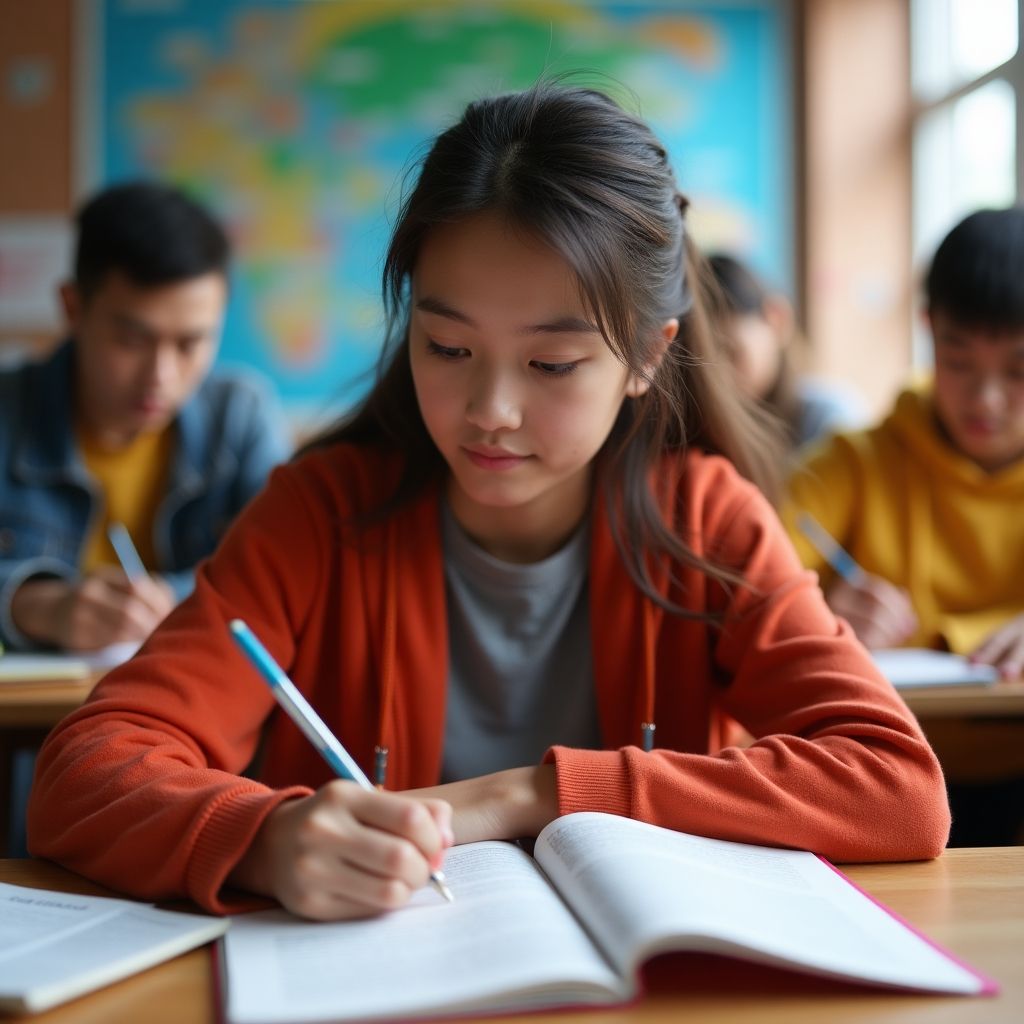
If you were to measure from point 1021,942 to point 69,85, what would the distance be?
441 centimetres

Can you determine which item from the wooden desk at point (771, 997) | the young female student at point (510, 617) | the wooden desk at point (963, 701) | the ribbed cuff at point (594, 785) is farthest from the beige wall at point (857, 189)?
the wooden desk at point (771, 997)

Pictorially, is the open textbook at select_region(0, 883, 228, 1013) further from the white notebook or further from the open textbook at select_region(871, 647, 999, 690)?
the open textbook at select_region(871, 647, 999, 690)

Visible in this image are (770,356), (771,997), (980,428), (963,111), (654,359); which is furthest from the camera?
(963,111)

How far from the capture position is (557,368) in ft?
→ 3.58

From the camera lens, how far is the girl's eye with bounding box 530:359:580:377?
1082mm

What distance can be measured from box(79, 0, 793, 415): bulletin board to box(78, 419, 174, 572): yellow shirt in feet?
6.71

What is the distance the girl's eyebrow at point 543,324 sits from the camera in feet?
3.45

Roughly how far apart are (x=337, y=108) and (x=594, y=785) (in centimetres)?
396

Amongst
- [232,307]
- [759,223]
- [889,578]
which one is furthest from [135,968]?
[759,223]

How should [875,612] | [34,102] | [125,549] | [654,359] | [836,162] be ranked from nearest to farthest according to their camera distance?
1. [654,359]
2. [875,612]
3. [125,549]
4. [34,102]
5. [836,162]

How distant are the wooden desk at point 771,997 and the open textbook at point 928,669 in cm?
66

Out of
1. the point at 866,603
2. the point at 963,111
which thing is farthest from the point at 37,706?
the point at 963,111

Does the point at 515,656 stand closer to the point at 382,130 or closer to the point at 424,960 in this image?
the point at 424,960

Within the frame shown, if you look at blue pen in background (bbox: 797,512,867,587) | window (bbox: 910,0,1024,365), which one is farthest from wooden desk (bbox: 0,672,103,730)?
window (bbox: 910,0,1024,365)
